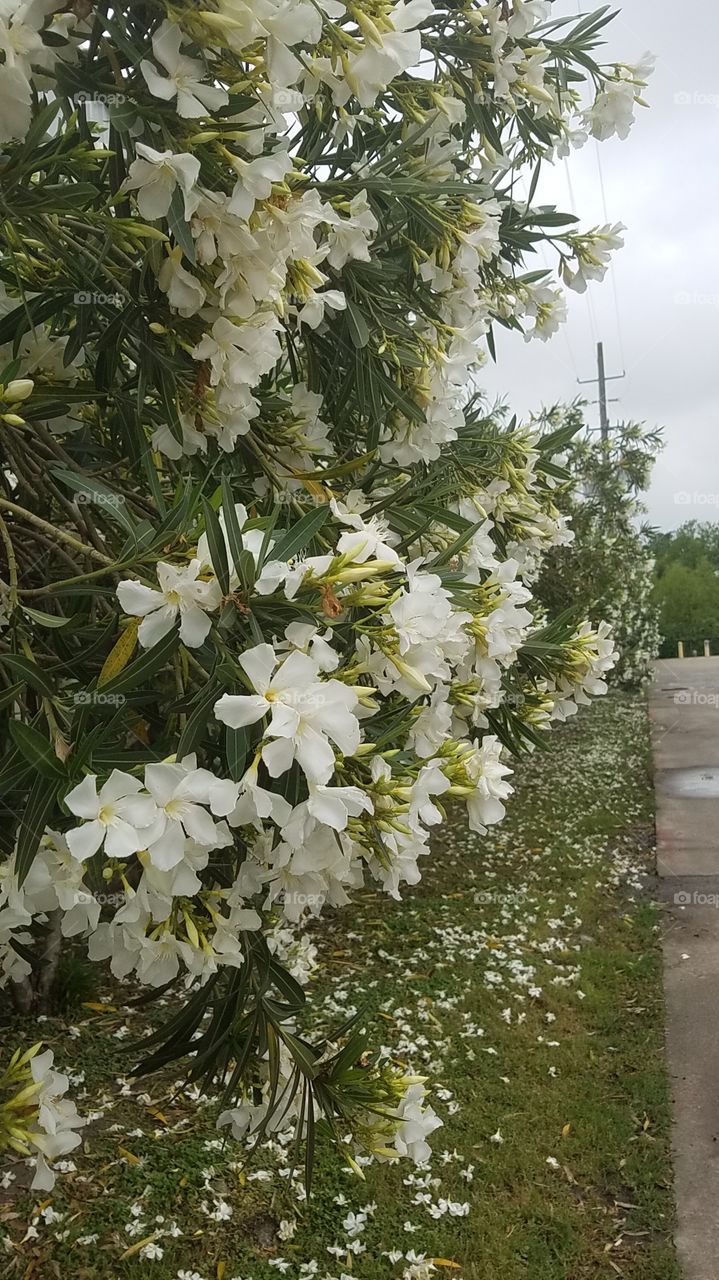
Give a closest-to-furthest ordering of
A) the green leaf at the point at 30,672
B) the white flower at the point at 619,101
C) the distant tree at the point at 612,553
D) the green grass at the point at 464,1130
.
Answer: the green leaf at the point at 30,672 < the white flower at the point at 619,101 < the green grass at the point at 464,1130 < the distant tree at the point at 612,553

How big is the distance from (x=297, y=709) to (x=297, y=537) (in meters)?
0.27

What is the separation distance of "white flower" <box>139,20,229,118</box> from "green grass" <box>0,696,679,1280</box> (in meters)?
2.82

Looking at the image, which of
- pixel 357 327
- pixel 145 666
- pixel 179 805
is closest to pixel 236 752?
pixel 179 805

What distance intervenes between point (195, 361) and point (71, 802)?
3.03 feet

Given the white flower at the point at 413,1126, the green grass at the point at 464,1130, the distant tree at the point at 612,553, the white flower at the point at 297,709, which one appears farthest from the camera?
the distant tree at the point at 612,553

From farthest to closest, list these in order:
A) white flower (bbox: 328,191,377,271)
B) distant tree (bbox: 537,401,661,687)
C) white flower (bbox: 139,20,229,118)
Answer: distant tree (bbox: 537,401,661,687) → white flower (bbox: 328,191,377,271) → white flower (bbox: 139,20,229,118)

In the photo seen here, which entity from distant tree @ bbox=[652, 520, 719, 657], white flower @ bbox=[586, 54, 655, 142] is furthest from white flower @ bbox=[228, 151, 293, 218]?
distant tree @ bbox=[652, 520, 719, 657]

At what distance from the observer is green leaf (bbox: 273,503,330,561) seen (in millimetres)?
1272

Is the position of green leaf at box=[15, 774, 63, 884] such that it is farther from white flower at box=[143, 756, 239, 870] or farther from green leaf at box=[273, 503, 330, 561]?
green leaf at box=[273, 503, 330, 561]

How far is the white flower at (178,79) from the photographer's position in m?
1.21

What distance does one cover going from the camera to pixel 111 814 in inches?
45.4

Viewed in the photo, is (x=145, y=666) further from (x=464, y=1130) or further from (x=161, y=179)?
(x=464, y=1130)

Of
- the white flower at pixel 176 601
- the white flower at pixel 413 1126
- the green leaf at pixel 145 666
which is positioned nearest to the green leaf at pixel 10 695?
the green leaf at pixel 145 666

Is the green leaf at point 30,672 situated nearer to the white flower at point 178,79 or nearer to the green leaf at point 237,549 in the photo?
the green leaf at point 237,549
